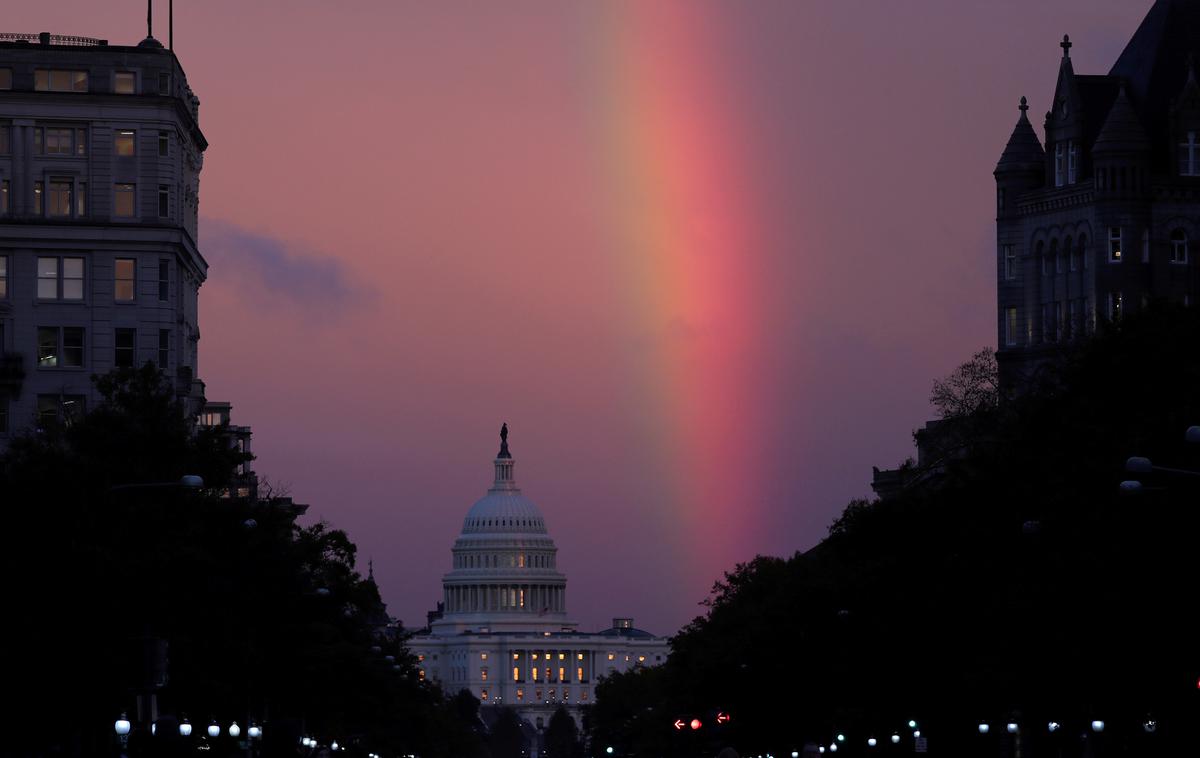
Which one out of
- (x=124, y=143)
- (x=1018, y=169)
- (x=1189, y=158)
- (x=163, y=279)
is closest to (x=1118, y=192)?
(x=1189, y=158)

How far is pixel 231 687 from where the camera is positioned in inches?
3494

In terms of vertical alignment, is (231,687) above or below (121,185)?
below

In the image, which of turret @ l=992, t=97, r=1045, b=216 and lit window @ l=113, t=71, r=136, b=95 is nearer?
lit window @ l=113, t=71, r=136, b=95

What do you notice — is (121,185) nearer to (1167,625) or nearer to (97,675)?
(97,675)

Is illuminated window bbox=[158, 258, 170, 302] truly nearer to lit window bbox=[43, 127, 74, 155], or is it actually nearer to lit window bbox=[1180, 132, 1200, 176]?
lit window bbox=[43, 127, 74, 155]

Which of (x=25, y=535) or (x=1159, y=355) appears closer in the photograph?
(x=25, y=535)

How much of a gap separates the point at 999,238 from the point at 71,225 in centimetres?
8854

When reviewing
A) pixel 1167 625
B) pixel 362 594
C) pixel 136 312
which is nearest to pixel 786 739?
pixel 362 594

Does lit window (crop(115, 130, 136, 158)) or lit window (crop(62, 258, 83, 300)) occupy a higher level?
lit window (crop(115, 130, 136, 158))

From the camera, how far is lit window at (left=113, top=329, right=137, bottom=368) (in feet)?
407

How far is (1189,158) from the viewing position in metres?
182

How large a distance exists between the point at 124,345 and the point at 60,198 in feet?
22.6

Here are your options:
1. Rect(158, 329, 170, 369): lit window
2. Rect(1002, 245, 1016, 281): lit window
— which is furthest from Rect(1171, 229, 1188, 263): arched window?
Rect(158, 329, 170, 369): lit window

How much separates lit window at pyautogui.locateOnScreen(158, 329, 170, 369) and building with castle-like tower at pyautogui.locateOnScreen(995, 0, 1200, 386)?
68422 mm
